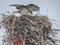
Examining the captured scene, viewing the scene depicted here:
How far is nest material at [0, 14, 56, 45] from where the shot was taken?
4.10 feet

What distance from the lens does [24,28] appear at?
1.25m

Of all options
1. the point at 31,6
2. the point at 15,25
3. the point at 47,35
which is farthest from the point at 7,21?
the point at 47,35

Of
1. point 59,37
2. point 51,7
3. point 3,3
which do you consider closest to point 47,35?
point 59,37

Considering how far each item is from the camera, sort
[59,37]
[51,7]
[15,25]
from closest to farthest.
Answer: [15,25] → [59,37] → [51,7]

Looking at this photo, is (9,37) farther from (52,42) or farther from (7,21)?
(52,42)

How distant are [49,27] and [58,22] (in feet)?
2.11

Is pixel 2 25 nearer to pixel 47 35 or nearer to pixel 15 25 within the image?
pixel 15 25

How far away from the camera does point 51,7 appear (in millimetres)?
2018

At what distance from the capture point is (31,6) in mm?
1340

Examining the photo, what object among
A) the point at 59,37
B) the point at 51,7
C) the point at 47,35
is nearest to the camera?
the point at 47,35

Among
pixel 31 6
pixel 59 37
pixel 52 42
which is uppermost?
pixel 31 6

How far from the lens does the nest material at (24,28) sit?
125 centimetres

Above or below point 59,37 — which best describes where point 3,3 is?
above

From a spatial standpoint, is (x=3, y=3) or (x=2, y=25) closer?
(x=2, y=25)
